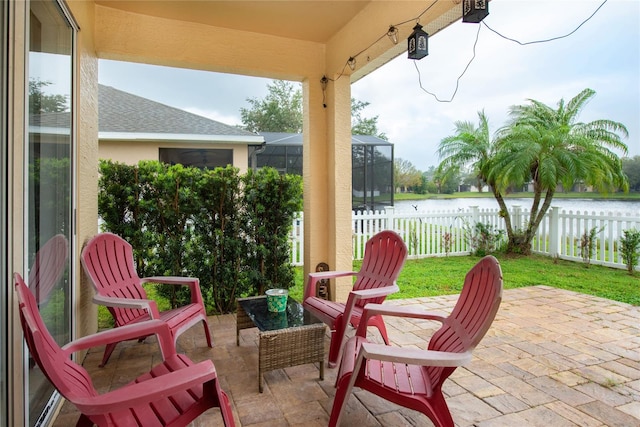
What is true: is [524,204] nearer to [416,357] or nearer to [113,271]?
[416,357]

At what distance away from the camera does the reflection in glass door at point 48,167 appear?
1.83 meters

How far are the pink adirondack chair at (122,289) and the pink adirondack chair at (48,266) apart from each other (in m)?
0.35

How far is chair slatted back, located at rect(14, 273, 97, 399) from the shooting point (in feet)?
4.26

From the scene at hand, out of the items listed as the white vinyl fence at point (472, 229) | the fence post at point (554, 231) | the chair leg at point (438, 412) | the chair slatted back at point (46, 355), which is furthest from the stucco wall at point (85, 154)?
the fence post at point (554, 231)

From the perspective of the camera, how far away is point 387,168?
11242mm

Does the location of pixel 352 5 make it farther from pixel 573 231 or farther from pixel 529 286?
pixel 573 231

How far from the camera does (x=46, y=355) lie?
1328 mm

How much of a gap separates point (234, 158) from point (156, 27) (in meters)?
4.40

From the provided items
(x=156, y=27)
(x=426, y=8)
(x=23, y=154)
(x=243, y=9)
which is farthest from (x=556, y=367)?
(x=156, y=27)

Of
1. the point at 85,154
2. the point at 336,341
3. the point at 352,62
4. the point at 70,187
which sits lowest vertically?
the point at 336,341

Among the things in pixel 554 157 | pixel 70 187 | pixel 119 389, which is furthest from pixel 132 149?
pixel 554 157

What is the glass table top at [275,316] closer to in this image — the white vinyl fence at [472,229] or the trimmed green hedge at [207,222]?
the trimmed green hedge at [207,222]

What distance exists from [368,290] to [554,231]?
6154 millimetres

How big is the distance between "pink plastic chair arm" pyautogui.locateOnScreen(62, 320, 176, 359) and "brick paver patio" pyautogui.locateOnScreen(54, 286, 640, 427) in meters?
0.49
